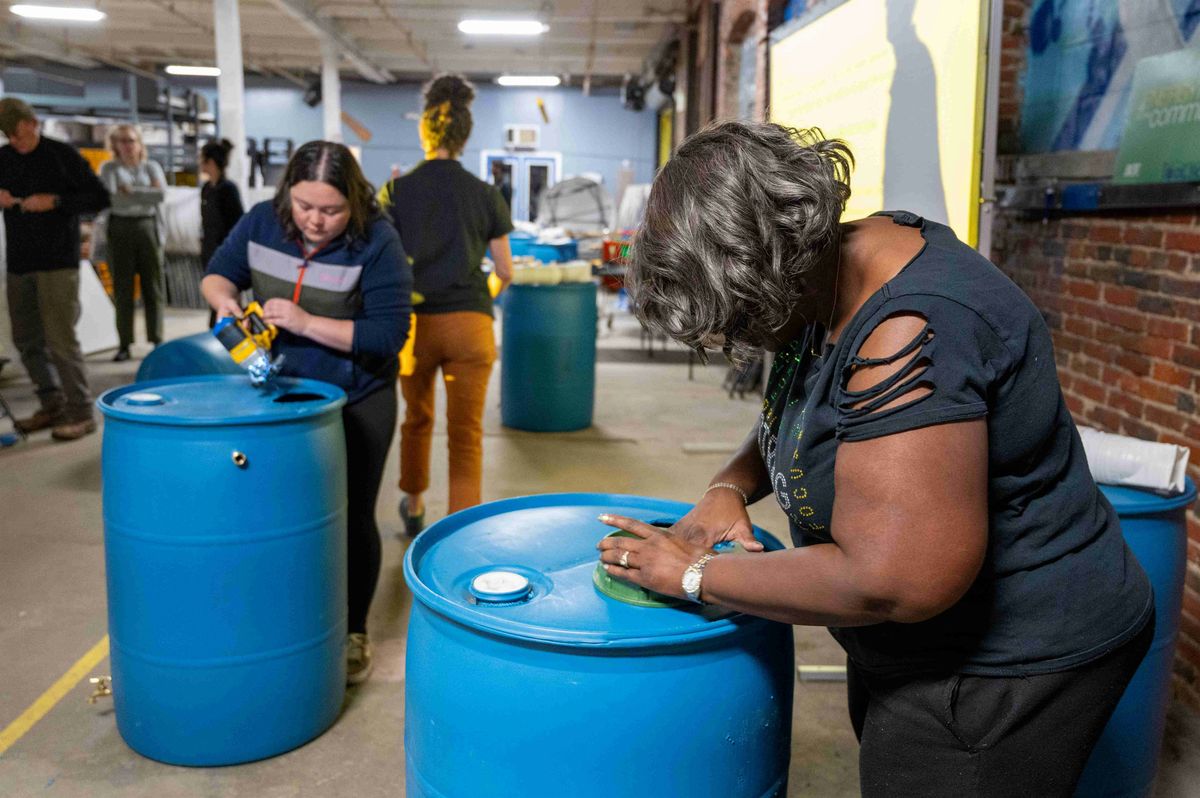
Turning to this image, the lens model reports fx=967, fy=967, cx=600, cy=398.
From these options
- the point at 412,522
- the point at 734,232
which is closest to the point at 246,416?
the point at 734,232

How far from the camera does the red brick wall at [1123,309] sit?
2.57 m

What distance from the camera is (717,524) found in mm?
1377

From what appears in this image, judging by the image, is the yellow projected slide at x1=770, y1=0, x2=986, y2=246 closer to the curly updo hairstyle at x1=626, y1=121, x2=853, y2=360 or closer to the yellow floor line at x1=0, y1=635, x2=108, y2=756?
the curly updo hairstyle at x1=626, y1=121, x2=853, y2=360

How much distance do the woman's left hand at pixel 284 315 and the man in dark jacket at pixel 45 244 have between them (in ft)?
10.5

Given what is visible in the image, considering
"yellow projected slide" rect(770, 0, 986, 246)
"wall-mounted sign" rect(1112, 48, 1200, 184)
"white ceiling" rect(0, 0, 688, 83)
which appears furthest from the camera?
"white ceiling" rect(0, 0, 688, 83)

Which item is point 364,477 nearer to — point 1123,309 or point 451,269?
point 451,269

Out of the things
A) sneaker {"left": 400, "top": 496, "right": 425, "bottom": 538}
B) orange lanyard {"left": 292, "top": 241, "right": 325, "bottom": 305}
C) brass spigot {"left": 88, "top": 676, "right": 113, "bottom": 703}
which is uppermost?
orange lanyard {"left": 292, "top": 241, "right": 325, "bottom": 305}

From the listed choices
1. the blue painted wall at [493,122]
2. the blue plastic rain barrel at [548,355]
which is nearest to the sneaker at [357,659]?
the blue plastic rain barrel at [548,355]

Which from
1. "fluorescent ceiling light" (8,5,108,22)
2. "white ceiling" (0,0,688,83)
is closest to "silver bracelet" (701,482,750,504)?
"white ceiling" (0,0,688,83)

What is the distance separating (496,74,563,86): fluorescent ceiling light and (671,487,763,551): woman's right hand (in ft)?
57.6

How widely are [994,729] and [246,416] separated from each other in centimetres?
156

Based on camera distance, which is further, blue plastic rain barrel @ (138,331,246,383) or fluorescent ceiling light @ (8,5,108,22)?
fluorescent ceiling light @ (8,5,108,22)

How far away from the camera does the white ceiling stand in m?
11.7

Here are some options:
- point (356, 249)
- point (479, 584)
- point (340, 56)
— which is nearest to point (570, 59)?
point (340, 56)
